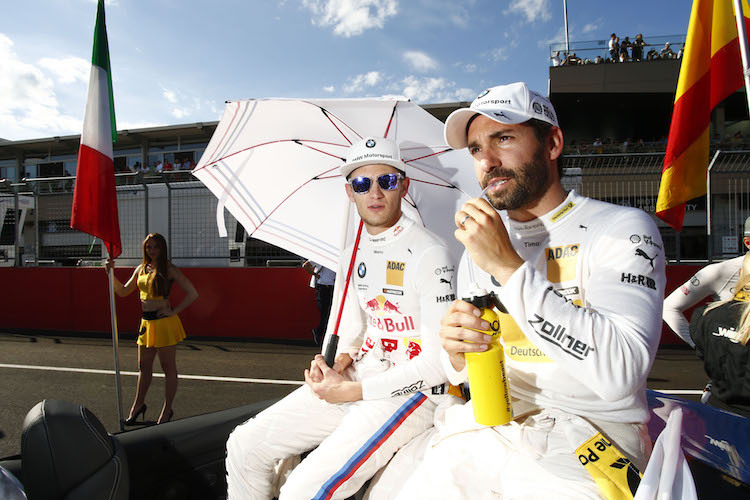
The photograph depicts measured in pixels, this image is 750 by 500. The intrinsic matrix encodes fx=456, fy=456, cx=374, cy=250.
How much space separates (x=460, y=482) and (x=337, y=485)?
0.51 meters

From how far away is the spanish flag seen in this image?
295cm

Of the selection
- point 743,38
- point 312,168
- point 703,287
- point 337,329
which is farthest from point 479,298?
point 703,287

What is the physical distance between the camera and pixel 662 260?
135 centimetres

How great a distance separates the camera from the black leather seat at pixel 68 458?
141 centimetres

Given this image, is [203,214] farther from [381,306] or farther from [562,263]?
[562,263]

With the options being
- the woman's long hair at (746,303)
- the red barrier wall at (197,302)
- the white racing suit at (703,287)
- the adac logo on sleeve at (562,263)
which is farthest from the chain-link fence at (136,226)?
the adac logo on sleeve at (562,263)

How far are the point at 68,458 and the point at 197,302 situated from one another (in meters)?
8.24

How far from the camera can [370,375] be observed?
2.06 meters

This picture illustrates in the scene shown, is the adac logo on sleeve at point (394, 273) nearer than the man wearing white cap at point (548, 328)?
No

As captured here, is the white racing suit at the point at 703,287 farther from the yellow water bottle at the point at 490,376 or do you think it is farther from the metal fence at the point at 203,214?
the metal fence at the point at 203,214

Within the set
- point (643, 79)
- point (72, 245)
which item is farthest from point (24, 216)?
point (643, 79)

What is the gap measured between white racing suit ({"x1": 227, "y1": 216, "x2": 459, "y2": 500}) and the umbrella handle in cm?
12

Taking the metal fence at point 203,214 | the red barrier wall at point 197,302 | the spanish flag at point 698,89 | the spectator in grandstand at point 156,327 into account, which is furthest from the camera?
the red barrier wall at point 197,302

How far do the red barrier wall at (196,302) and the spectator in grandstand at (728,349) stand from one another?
22.6ft
